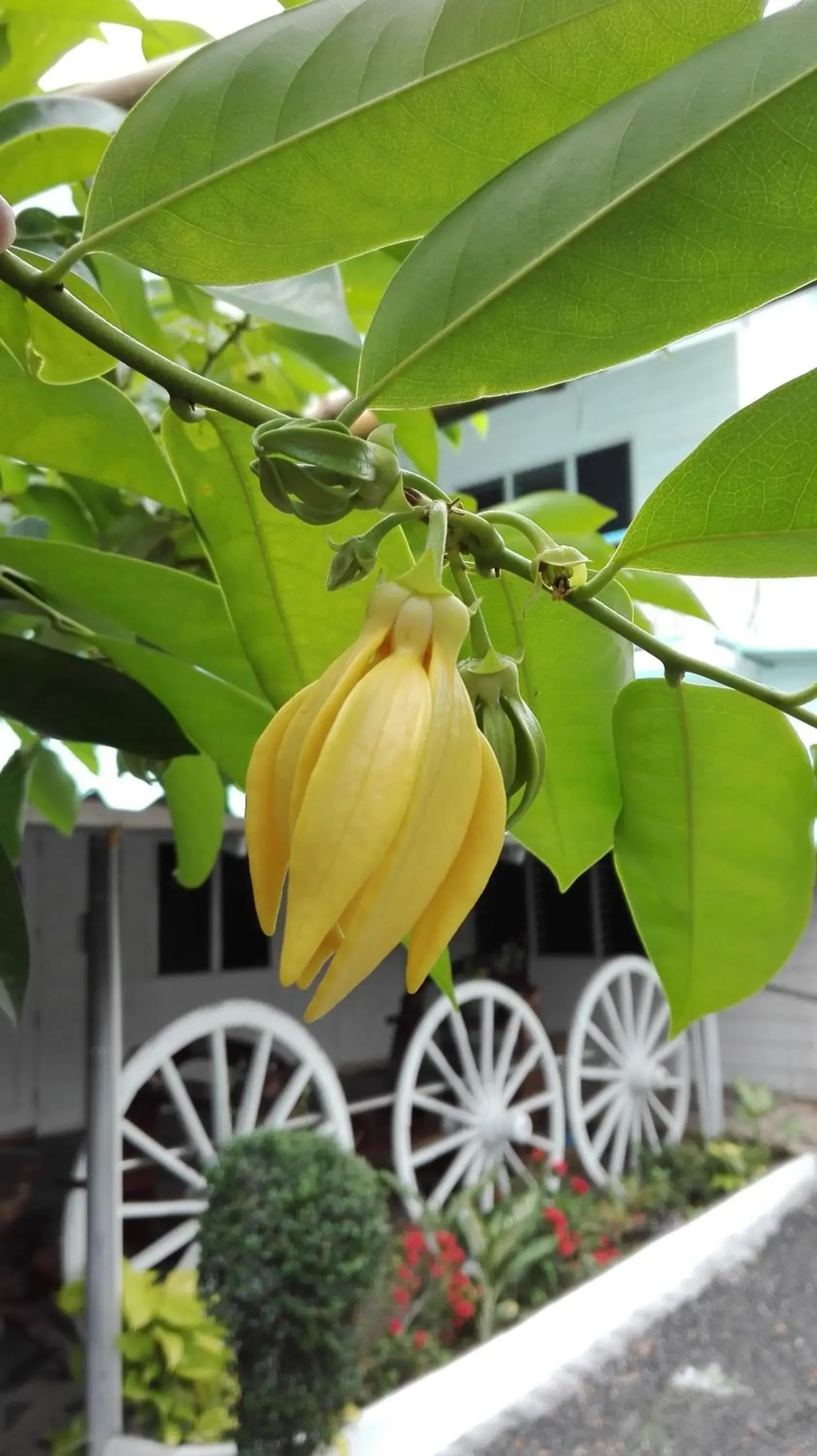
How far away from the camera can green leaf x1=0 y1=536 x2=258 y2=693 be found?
0.40 m

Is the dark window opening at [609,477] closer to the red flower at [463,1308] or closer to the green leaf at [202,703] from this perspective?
the red flower at [463,1308]

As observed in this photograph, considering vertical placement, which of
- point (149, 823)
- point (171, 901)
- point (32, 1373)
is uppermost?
point (149, 823)

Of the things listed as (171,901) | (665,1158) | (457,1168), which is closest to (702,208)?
(171,901)

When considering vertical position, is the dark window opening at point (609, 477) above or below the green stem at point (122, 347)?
above

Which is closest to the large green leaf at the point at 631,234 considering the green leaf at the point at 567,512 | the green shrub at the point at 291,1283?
the green leaf at the point at 567,512

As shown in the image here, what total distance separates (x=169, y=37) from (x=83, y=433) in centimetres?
35

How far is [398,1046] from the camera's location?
114 inches

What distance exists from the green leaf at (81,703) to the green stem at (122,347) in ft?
0.62

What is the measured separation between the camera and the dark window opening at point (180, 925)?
9.11 ft

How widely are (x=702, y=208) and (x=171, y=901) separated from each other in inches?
109

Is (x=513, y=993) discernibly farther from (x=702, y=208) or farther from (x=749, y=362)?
(x=702, y=208)

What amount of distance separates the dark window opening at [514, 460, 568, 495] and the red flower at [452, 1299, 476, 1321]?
3.00 m

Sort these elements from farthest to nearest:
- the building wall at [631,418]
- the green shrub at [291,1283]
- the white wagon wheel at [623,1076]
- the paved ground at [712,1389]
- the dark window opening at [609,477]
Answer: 1. the dark window opening at [609,477]
2. the building wall at [631,418]
3. the white wagon wheel at [623,1076]
4. the paved ground at [712,1389]
5. the green shrub at [291,1283]

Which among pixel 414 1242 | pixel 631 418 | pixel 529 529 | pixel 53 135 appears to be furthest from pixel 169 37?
pixel 631 418
